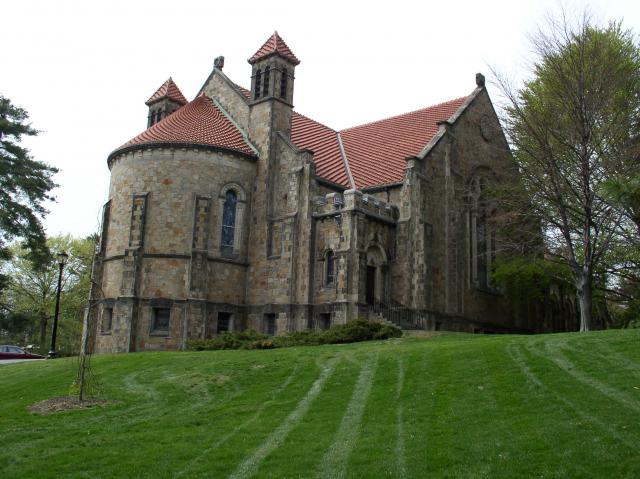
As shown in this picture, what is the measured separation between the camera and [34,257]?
38656 mm

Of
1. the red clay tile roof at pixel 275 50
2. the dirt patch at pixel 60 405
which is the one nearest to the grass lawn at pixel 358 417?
the dirt patch at pixel 60 405

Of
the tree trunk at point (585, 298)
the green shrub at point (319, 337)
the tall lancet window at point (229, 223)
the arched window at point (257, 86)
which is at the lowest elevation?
the green shrub at point (319, 337)

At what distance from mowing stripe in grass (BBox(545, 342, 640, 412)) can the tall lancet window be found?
60.3 ft

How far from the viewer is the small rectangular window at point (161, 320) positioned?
3150 centimetres

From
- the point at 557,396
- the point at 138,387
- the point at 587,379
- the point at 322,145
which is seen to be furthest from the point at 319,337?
the point at 322,145

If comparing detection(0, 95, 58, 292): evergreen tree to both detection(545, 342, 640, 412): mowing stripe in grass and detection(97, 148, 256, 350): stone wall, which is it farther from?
detection(545, 342, 640, 412): mowing stripe in grass

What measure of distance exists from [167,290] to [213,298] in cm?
218

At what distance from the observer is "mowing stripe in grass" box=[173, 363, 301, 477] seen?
11.4m

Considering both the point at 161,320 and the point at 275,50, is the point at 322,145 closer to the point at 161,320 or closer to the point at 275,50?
the point at 275,50

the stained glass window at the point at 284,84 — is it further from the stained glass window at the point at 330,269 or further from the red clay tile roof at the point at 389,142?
the stained glass window at the point at 330,269

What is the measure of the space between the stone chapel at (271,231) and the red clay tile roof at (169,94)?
A: 4022 millimetres

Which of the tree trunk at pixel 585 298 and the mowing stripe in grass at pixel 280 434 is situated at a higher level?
the tree trunk at pixel 585 298

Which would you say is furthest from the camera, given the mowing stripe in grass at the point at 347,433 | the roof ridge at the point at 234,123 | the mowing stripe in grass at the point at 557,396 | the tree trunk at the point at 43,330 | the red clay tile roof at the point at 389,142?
the tree trunk at the point at 43,330

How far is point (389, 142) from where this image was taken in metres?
40.8
